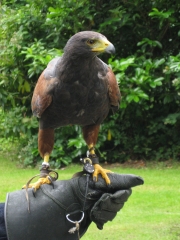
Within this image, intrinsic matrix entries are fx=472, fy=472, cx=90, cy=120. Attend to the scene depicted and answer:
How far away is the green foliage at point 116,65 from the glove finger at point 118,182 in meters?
3.97

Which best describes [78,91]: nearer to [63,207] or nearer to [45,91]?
[45,91]

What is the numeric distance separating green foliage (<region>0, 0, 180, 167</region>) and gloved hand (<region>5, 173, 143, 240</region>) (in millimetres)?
4014

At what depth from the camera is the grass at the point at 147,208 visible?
5.10m

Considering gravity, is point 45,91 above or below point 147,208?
above

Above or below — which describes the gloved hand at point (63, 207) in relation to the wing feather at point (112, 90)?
below

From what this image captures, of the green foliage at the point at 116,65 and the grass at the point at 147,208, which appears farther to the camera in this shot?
the green foliage at the point at 116,65

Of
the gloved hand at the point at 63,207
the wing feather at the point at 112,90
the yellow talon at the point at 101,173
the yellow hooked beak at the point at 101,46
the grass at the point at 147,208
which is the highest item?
the yellow hooked beak at the point at 101,46

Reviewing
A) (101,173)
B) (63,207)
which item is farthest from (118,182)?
(63,207)

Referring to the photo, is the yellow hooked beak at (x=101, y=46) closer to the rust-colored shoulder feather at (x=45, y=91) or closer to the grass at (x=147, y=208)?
the rust-colored shoulder feather at (x=45, y=91)

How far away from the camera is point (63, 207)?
284cm

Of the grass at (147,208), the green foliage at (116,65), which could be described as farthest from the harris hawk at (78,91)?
the green foliage at (116,65)

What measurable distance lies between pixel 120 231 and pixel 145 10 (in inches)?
159

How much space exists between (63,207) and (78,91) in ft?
2.35

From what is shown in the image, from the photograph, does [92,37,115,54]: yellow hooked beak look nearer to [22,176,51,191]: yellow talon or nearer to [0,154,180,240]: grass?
[22,176,51,191]: yellow talon
